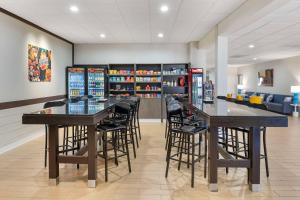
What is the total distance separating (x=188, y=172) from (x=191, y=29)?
442 centimetres

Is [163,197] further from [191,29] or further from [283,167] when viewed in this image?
[191,29]

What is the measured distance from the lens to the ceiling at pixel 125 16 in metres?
4.62

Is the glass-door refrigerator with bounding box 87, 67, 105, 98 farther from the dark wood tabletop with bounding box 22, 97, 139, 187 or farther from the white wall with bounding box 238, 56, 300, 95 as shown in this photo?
the white wall with bounding box 238, 56, 300, 95

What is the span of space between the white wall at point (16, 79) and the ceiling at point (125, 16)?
1.08 feet

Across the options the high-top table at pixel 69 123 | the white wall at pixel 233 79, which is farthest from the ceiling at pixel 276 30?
the white wall at pixel 233 79

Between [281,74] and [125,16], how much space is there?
31.3 feet

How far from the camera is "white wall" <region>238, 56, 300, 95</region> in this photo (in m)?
10.8

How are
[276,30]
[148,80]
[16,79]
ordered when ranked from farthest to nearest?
[148,80] → [276,30] → [16,79]

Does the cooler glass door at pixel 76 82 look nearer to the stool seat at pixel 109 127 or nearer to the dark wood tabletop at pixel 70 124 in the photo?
the stool seat at pixel 109 127

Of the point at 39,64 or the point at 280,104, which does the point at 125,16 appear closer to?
the point at 39,64

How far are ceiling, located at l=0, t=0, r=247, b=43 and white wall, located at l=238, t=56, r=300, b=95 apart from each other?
5.57 meters

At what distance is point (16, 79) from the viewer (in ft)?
17.7

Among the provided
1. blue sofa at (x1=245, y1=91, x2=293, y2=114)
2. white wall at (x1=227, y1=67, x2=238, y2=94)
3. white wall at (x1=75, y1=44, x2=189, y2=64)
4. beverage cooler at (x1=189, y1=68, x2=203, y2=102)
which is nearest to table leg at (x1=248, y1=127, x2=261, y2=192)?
beverage cooler at (x1=189, y1=68, x2=203, y2=102)

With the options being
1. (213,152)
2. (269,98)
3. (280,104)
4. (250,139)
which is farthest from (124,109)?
(269,98)
